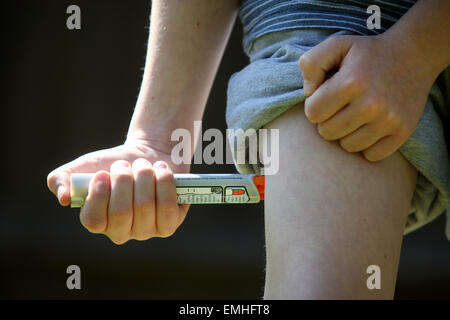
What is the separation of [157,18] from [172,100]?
0.37ft

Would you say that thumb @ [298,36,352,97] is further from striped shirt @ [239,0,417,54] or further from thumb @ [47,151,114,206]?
thumb @ [47,151,114,206]

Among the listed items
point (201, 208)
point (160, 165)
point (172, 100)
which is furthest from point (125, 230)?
point (201, 208)

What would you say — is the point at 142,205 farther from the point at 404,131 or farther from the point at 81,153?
the point at 81,153

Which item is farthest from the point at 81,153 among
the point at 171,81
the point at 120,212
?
the point at 120,212

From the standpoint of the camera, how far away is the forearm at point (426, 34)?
0.52 meters

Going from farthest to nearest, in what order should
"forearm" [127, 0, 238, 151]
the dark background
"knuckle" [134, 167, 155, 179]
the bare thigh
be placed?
the dark background → "forearm" [127, 0, 238, 151] → "knuckle" [134, 167, 155, 179] → the bare thigh

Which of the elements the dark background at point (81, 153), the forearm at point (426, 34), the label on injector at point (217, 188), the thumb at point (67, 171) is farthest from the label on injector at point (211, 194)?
the dark background at point (81, 153)

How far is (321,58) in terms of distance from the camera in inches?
20.0

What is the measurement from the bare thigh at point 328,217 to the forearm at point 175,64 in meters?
0.19

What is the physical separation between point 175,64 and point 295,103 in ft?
0.70

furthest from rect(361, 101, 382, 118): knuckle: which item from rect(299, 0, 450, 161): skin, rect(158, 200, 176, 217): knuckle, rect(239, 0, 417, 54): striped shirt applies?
rect(158, 200, 176, 217): knuckle

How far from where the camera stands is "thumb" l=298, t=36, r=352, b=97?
509 millimetres
